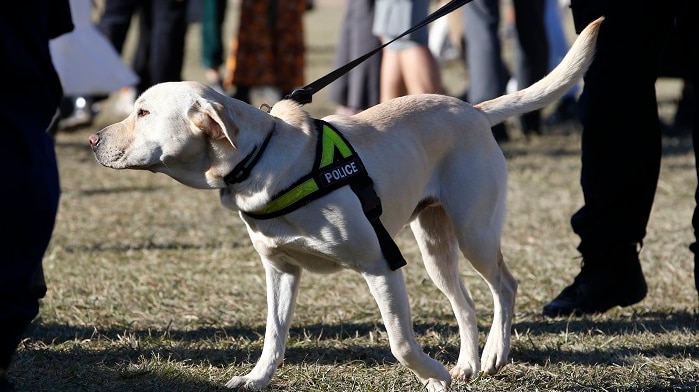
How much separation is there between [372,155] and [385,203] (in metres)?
0.14

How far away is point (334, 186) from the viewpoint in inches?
107

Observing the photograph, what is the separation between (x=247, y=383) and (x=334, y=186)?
2.28ft

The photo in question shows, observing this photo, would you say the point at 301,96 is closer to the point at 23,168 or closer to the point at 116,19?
the point at 23,168

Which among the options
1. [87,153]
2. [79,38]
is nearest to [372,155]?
[79,38]

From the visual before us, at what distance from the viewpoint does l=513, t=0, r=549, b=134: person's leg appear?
7.34 meters

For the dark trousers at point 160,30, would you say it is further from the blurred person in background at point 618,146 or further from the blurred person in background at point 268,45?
the blurred person in background at point 618,146

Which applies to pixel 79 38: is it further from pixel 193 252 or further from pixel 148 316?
pixel 148 316

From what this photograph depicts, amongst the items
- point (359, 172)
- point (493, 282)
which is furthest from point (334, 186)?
point (493, 282)

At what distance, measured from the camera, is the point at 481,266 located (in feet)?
10.7

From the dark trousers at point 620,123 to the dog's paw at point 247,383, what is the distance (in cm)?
146

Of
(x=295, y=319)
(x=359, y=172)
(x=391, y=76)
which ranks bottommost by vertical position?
(x=295, y=319)

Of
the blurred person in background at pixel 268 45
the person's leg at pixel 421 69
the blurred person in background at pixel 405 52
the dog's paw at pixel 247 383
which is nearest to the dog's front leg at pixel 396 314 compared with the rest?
the dog's paw at pixel 247 383

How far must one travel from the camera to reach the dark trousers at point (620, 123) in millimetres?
3629

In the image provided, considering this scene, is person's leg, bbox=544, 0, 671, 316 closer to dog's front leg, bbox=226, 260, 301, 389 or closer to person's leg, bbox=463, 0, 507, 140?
dog's front leg, bbox=226, 260, 301, 389
